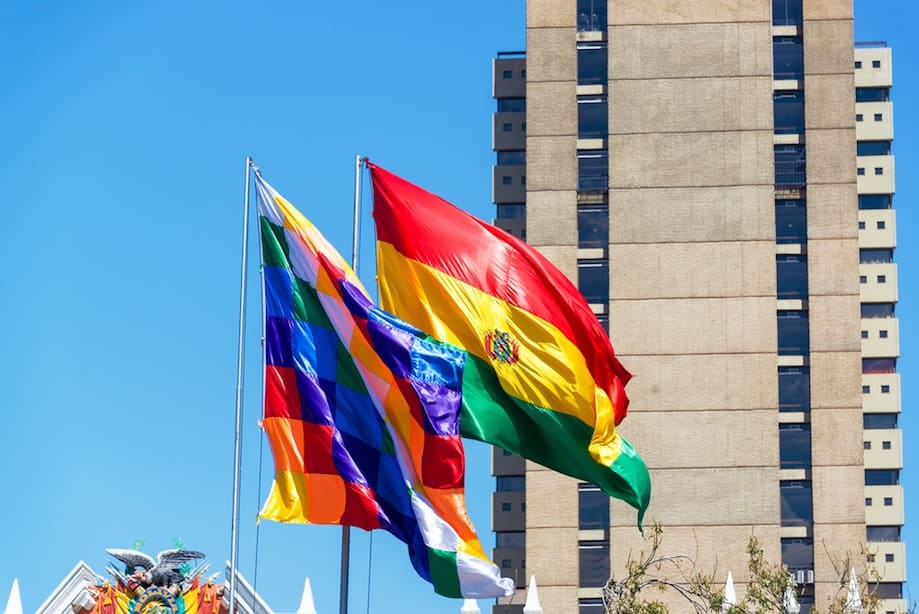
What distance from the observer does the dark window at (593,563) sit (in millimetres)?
98625

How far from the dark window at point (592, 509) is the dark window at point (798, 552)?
7.67m

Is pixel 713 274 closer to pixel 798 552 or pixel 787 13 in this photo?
pixel 798 552

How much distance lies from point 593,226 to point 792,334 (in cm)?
979

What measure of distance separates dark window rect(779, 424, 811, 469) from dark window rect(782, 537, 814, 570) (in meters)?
3.19

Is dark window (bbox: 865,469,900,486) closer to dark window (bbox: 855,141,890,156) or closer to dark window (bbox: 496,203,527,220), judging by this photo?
dark window (bbox: 855,141,890,156)

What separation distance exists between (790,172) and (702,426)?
12.3 m

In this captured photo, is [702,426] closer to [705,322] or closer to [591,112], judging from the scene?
[705,322]

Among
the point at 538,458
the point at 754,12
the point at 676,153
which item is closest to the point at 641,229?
the point at 676,153

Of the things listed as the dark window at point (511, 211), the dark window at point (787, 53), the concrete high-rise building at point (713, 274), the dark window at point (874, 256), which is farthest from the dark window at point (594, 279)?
the dark window at point (874, 256)

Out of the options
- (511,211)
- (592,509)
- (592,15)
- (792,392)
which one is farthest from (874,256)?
(592,509)

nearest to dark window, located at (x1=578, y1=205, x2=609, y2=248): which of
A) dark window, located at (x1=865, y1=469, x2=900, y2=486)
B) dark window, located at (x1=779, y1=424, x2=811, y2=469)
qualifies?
dark window, located at (x1=779, y1=424, x2=811, y2=469)

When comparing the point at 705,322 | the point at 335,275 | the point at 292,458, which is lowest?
the point at 292,458

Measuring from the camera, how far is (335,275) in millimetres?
39312

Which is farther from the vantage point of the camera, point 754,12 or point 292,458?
point 754,12
